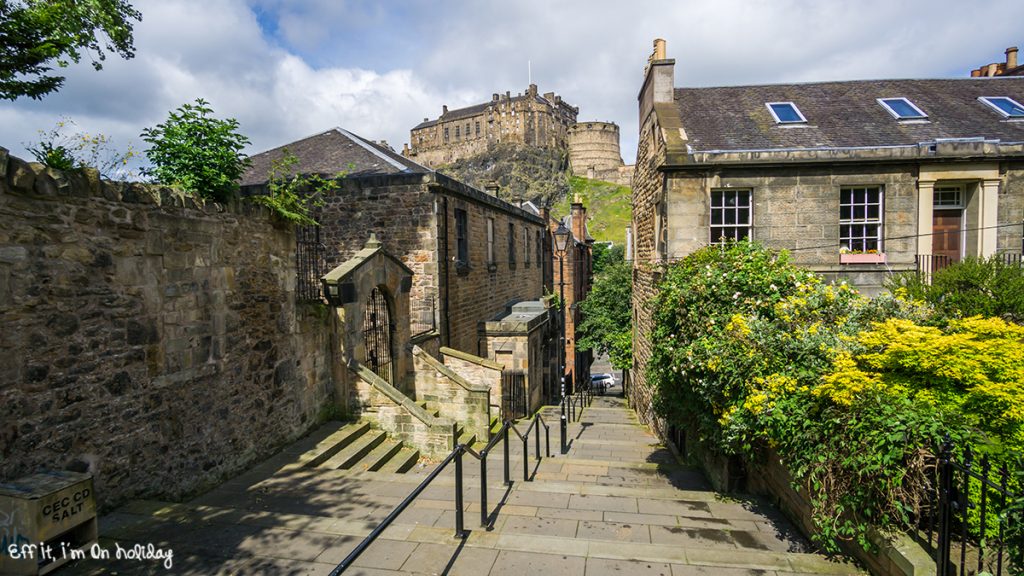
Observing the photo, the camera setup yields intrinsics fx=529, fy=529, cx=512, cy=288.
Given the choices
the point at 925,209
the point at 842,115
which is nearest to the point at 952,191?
the point at 925,209

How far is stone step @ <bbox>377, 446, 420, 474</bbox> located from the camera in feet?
28.1

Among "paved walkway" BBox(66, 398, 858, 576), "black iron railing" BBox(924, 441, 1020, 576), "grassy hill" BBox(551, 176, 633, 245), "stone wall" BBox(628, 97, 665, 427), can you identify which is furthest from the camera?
"grassy hill" BBox(551, 176, 633, 245)

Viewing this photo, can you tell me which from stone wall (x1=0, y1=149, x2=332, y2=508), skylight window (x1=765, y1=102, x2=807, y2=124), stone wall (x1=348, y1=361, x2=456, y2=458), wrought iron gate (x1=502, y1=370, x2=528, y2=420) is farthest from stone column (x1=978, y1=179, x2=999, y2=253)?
stone wall (x1=0, y1=149, x2=332, y2=508)

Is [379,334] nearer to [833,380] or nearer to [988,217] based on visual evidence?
[833,380]

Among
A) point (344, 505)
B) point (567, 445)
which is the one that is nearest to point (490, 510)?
point (344, 505)

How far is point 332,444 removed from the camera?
8.68 m

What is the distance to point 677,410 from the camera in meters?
8.43

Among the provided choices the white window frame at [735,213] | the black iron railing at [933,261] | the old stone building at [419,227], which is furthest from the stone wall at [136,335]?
the black iron railing at [933,261]

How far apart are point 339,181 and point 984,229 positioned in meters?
15.3

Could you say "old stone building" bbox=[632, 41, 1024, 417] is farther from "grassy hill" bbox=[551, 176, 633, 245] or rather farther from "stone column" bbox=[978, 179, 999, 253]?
"grassy hill" bbox=[551, 176, 633, 245]

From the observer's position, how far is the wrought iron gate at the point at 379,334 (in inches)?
455

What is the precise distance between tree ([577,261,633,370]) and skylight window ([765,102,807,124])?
1290 cm

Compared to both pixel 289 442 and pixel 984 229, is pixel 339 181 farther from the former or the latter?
pixel 984 229

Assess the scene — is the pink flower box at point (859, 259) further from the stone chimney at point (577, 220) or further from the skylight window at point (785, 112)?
the stone chimney at point (577, 220)
